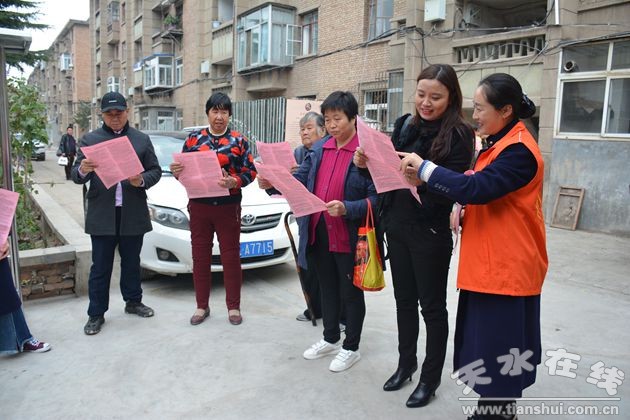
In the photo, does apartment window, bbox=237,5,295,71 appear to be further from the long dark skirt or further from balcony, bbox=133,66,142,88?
the long dark skirt

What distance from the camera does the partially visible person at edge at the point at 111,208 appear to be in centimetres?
379

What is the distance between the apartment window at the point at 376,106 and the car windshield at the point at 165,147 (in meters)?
→ 6.92

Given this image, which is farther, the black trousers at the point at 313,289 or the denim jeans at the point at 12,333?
the black trousers at the point at 313,289

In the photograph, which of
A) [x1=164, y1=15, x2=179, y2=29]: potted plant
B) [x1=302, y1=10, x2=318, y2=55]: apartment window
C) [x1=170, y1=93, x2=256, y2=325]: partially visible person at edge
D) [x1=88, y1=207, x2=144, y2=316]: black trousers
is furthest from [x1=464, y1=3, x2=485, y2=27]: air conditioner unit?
[x1=164, y1=15, x2=179, y2=29]: potted plant

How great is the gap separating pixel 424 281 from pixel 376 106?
448 inches

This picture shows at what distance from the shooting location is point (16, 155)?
19.5ft

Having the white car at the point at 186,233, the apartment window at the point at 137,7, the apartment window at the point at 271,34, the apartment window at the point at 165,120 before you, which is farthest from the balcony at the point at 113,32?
the white car at the point at 186,233

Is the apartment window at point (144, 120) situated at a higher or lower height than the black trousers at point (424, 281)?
higher

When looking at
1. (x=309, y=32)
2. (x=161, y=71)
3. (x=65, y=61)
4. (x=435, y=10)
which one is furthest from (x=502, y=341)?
(x=65, y=61)

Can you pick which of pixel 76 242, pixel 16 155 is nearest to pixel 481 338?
pixel 76 242

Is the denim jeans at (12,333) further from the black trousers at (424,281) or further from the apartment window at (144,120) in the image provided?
the apartment window at (144,120)

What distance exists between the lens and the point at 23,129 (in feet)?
18.7

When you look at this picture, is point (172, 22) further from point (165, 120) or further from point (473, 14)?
point (473, 14)

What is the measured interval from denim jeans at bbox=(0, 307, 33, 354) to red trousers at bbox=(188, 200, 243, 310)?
1.23m
